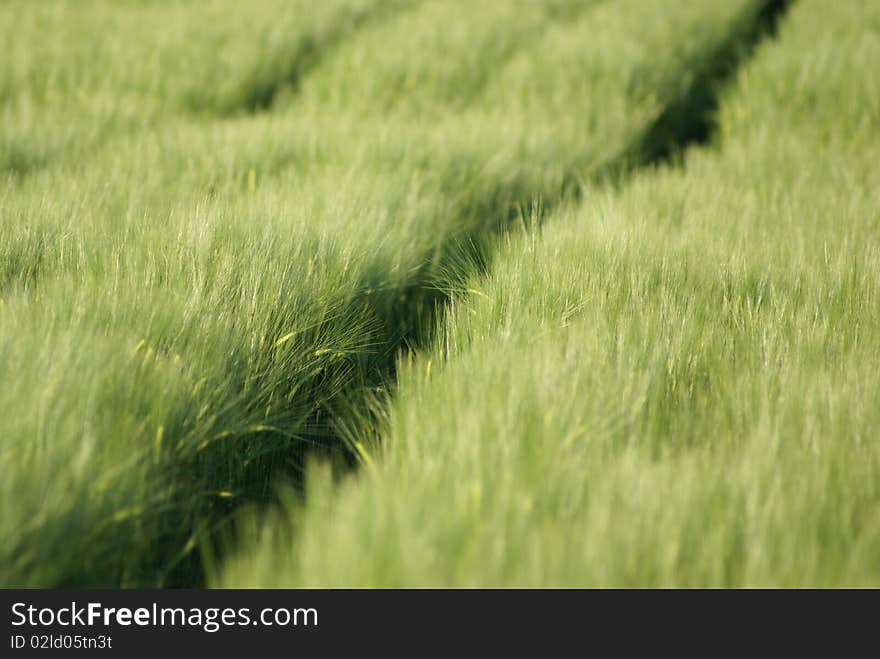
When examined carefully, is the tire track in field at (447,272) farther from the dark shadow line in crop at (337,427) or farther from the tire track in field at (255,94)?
the tire track in field at (255,94)

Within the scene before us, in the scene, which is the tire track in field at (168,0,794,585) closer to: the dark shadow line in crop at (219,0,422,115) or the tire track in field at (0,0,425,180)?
the tire track in field at (0,0,425,180)

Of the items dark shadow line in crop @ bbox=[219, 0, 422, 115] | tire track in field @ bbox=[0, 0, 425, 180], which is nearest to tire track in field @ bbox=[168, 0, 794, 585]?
tire track in field @ bbox=[0, 0, 425, 180]

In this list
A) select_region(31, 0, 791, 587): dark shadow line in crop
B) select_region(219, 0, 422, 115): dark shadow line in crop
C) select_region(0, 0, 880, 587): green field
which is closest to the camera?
select_region(0, 0, 880, 587): green field

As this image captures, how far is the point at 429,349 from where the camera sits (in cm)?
142

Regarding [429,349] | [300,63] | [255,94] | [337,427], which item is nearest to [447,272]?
[429,349]

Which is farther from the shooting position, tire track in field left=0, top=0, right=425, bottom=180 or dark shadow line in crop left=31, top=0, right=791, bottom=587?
tire track in field left=0, top=0, right=425, bottom=180

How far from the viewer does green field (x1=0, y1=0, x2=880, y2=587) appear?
733mm

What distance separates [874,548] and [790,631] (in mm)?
149

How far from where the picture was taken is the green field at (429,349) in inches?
28.9

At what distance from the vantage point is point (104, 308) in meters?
1.10

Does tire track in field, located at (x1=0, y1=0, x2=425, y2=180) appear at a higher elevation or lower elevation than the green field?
higher

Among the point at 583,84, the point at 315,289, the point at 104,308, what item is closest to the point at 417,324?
the point at 315,289

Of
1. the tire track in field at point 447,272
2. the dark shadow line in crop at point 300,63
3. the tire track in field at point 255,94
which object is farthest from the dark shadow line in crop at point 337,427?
the dark shadow line in crop at point 300,63

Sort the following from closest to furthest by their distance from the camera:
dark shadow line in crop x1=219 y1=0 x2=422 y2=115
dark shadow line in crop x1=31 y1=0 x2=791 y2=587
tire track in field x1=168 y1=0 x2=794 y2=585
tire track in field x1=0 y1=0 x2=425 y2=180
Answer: dark shadow line in crop x1=31 y1=0 x2=791 y2=587, tire track in field x1=168 y1=0 x2=794 y2=585, tire track in field x1=0 y1=0 x2=425 y2=180, dark shadow line in crop x1=219 y1=0 x2=422 y2=115
